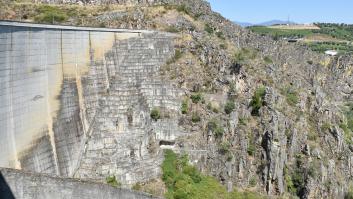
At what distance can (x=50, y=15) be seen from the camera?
157 feet

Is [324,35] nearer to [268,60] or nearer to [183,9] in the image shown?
[268,60]

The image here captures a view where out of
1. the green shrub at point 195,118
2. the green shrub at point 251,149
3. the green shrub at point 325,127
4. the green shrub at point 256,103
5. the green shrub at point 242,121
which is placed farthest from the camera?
the green shrub at point 325,127

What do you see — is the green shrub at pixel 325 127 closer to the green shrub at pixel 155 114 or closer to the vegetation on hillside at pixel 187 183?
the vegetation on hillside at pixel 187 183

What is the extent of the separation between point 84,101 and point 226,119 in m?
12.1

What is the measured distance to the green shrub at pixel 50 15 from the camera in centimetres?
4741

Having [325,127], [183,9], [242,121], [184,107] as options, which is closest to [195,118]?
[184,107]

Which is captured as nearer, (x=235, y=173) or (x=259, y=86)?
(x=235, y=173)

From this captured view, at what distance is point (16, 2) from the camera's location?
170ft

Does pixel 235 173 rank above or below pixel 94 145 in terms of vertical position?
below

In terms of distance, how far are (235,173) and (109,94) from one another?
37.2 feet

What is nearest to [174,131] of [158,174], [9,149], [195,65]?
[158,174]

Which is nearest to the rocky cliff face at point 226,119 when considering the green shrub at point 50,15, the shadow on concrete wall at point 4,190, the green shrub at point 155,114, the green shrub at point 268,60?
the green shrub at point 268,60

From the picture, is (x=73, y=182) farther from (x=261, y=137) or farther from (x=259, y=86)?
(x=259, y=86)

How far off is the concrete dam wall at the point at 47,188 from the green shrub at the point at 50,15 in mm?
26715
